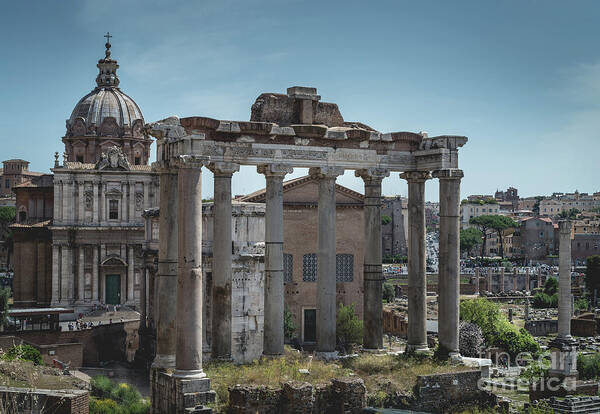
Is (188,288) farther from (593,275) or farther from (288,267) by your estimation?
(593,275)

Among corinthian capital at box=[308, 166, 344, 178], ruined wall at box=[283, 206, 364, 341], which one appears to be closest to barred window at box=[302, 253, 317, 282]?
ruined wall at box=[283, 206, 364, 341]

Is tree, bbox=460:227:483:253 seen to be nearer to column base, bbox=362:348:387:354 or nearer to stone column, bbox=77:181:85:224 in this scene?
stone column, bbox=77:181:85:224

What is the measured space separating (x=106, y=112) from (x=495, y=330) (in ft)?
93.4

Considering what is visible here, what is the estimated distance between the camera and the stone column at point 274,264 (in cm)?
1584

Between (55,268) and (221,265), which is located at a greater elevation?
(221,265)

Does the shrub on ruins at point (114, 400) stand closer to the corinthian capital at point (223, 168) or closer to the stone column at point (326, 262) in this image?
the stone column at point (326, 262)

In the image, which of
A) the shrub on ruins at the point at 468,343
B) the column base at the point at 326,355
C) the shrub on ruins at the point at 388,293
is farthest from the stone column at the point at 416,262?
the shrub on ruins at the point at 388,293

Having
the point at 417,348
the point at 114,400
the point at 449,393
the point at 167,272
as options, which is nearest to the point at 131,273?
the point at 114,400

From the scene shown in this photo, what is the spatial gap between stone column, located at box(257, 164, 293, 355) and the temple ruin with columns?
0.02 metres

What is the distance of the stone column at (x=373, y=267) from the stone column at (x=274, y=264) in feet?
7.85

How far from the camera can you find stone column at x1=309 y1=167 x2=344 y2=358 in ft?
54.4

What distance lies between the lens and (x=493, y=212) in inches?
5960

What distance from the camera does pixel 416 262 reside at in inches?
701

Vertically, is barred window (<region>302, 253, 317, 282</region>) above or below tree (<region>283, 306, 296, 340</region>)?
above
